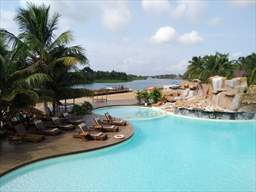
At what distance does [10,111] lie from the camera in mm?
10312

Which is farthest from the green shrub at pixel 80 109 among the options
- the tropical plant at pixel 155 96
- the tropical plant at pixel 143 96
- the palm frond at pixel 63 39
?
the tropical plant at pixel 155 96

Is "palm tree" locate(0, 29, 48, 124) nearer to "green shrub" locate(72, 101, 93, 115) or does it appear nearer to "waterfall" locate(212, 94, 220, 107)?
"green shrub" locate(72, 101, 93, 115)

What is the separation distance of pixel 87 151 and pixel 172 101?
49.6ft

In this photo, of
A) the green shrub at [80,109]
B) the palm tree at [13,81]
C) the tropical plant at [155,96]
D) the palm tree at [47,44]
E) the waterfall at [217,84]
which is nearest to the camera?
the palm tree at [13,81]

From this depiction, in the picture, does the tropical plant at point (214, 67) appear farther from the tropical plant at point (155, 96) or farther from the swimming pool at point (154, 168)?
the swimming pool at point (154, 168)

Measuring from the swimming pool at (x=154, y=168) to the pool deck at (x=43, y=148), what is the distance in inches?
8.2

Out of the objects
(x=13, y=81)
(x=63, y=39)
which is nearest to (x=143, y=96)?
(x=63, y=39)

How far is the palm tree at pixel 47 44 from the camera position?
13.4m

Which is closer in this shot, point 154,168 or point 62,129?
point 154,168

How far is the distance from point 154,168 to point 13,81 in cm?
619

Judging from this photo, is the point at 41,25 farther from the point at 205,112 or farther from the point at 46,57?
the point at 205,112

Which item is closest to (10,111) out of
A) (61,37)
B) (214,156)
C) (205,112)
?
(61,37)

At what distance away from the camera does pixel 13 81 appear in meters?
10.4

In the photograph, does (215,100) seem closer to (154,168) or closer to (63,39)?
(63,39)
